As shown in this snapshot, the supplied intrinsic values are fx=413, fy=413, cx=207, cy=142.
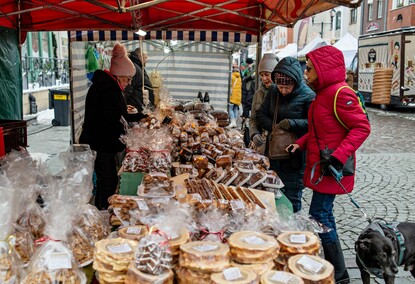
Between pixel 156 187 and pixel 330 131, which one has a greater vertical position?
pixel 330 131

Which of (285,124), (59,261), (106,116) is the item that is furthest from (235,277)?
(106,116)

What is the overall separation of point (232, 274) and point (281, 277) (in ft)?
0.67

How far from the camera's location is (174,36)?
21.4 ft

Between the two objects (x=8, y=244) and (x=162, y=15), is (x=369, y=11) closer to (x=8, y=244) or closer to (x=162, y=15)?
(x=162, y=15)

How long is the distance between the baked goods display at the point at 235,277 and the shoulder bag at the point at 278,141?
2.65 m

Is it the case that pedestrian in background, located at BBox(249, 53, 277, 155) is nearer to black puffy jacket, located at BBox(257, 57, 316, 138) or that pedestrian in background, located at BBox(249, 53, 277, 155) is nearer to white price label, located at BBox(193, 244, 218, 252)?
black puffy jacket, located at BBox(257, 57, 316, 138)

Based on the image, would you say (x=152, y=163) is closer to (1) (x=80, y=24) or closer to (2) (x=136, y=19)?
(2) (x=136, y=19)

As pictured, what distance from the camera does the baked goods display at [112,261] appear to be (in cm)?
183

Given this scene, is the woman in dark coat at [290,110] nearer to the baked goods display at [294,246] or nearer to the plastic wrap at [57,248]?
the baked goods display at [294,246]

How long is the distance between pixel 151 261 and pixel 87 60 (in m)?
7.34

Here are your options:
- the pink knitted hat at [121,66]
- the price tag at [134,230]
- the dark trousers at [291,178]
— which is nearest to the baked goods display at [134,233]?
the price tag at [134,230]

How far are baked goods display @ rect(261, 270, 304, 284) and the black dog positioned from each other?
1.55m

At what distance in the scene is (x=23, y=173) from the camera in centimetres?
294

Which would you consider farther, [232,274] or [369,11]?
[369,11]
